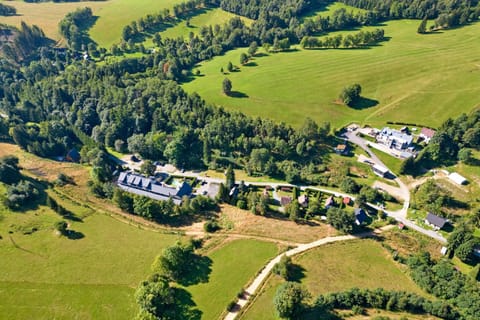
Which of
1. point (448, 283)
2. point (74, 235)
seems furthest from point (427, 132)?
point (74, 235)

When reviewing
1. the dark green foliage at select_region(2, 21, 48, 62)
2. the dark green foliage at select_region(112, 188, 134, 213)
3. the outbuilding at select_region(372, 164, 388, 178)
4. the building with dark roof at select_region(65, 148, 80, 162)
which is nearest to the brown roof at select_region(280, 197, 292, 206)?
the outbuilding at select_region(372, 164, 388, 178)

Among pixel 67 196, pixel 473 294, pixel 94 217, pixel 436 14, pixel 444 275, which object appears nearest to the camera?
pixel 473 294

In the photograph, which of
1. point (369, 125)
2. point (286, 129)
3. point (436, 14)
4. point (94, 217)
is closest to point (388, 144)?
point (369, 125)

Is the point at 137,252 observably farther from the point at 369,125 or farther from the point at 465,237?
the point at 369,125

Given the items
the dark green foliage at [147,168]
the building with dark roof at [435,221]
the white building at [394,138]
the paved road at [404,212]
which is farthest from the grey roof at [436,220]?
the dark green foliage at [147,168]

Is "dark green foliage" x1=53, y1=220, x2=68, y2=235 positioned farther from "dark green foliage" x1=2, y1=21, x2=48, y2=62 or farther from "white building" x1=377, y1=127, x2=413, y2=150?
"dark green foliage" x1=2, y1=21, x2=48, y2=62

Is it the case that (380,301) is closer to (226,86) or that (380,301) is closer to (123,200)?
(123,200)

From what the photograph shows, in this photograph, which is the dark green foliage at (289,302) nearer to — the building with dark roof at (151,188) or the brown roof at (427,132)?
the building with dark roof at (151,188)
